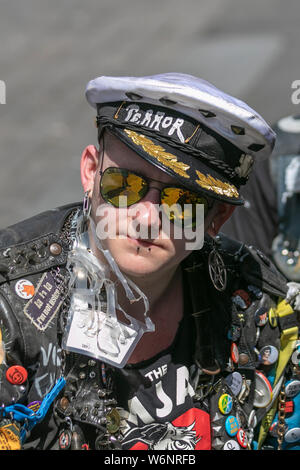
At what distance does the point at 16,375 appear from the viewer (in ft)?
7.41

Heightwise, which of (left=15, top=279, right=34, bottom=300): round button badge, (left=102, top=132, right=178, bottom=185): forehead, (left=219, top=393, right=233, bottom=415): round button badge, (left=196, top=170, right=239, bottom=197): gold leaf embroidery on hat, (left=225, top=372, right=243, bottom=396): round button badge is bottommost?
(left=219, top=393, right=233, bottom=415): round button badge

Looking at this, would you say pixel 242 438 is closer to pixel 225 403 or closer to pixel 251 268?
pixel 225 403

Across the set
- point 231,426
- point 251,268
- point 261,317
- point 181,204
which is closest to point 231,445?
point 231,426

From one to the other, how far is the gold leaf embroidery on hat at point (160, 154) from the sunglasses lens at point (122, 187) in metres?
0.10

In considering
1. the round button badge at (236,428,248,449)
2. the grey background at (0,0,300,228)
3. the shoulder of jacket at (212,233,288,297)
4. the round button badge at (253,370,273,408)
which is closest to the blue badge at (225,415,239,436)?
the round button badge at (236,428,248,449)

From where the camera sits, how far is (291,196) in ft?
13.9

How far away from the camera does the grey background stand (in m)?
7.00

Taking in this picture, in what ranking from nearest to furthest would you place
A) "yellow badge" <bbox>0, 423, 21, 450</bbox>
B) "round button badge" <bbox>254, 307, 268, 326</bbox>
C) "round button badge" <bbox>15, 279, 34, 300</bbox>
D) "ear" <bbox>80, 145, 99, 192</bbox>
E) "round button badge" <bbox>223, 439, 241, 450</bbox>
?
"yellow badge" <bbox>0, 423, 21, 450</bbox> < "round button badge" <bbox>15, 279, 34, 300</bbox> < "ear" <bbox>80, 145, 99, 192</bbox> < "round button badge" <bbox>223, 439, 241, 450</bbox> < "round button badge" <bbox>254, 307, 268, 326</bbox>

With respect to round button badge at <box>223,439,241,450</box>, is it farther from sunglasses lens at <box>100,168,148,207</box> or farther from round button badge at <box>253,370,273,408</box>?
sunglasses lens at <box>100,168,148,207</box>

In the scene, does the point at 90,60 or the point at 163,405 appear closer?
the point at 163,405

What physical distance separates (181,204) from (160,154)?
0.59 feet

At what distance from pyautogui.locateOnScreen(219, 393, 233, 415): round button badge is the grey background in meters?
4.00

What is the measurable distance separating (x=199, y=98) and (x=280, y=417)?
135 centimetres
